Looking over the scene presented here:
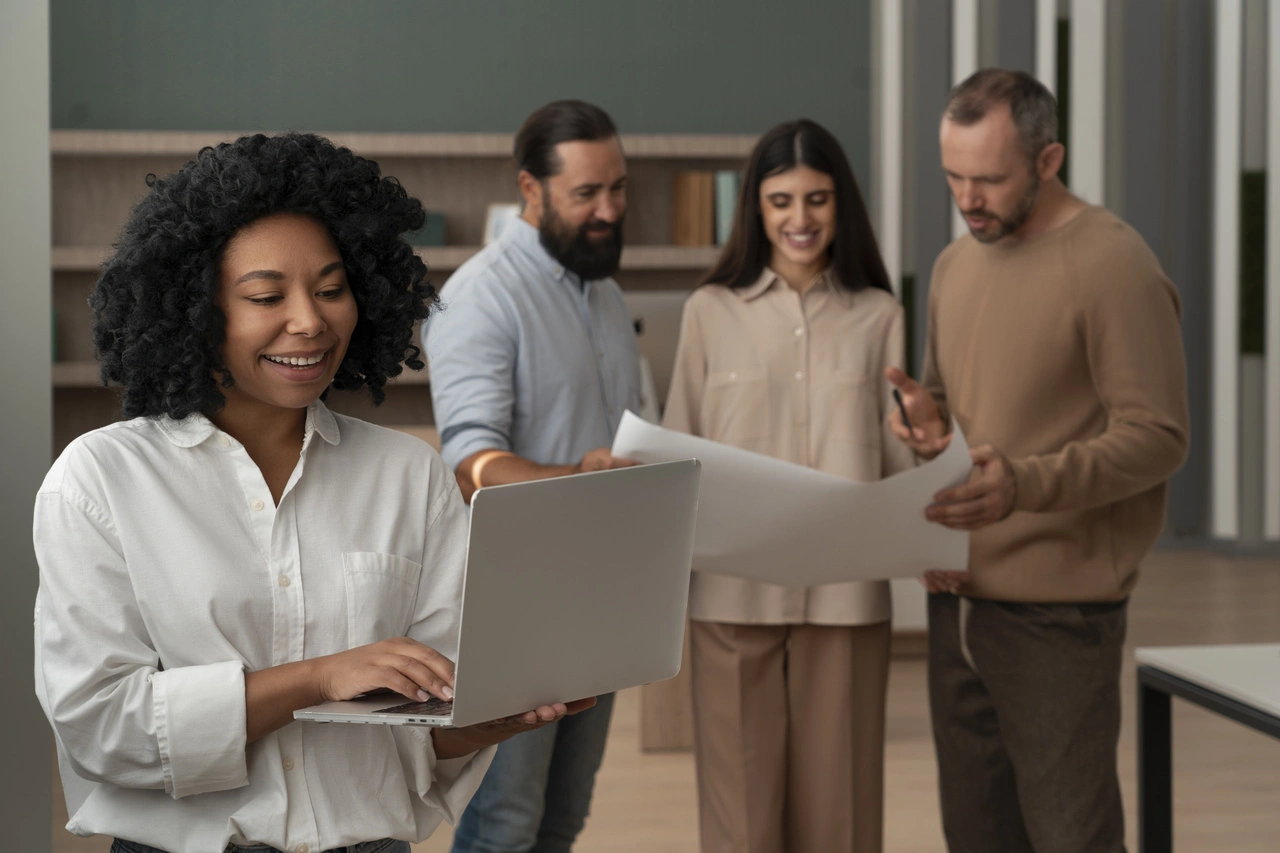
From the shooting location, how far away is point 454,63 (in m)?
6.19

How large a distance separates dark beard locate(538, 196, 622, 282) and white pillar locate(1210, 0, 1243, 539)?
5479mm

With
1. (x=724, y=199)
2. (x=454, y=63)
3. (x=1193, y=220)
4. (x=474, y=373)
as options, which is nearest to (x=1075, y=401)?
(x=474, y=373)

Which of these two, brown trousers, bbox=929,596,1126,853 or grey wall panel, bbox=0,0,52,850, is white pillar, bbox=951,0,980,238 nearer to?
brown trousers, bbox=929,596,1126,853

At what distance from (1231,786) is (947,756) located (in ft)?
5.32

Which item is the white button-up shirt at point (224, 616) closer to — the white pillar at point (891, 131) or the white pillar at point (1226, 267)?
the white pillar at point (891, 131)

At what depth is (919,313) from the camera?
648 cm

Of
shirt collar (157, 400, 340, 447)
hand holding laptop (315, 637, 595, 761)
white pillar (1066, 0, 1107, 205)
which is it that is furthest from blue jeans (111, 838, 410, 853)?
white pillar (1066, 0, 1107, 205)

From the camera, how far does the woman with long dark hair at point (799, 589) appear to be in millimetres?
2160

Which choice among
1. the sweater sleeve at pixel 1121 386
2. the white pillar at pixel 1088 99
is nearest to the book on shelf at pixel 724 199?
the white pillar at pixel 1088 99

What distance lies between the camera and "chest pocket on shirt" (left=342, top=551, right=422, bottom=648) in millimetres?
1171

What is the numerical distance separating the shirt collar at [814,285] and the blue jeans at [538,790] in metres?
0.76

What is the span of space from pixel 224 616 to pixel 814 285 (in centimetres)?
137

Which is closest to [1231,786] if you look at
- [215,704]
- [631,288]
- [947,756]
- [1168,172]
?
[947,756]

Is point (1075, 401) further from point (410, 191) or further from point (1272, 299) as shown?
point (1272, 299)
